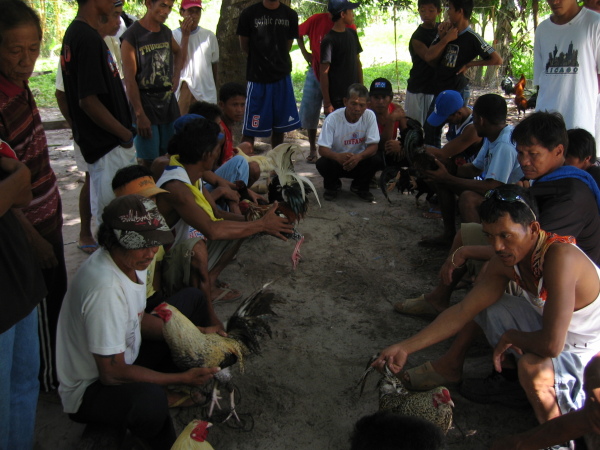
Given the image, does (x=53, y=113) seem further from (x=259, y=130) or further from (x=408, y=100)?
(x=408, y=100)

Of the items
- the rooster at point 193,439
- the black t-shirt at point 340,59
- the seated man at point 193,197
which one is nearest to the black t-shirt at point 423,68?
the black t-shirt at point 340,59

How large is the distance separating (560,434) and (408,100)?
498 centimetres

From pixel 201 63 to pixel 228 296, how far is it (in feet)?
10.4

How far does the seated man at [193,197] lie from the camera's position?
11.2ft

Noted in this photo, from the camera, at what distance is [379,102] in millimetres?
6207

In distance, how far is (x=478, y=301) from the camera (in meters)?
2.81

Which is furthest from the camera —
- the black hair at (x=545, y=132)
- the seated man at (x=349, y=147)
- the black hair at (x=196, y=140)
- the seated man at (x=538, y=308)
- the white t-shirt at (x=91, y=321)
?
the seated man at (x=349, y=147)

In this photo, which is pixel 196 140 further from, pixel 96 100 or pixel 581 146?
pixel 581 146

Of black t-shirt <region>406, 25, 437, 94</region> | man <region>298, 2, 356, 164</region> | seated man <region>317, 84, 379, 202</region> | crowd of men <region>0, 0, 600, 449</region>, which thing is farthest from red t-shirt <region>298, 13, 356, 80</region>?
seated man <region>317, 84, 379, 202</region>

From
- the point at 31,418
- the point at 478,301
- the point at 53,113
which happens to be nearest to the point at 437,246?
the point at 478,301

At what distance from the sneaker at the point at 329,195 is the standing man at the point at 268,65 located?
101cm

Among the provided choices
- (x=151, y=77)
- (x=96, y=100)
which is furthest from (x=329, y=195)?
(x=96, y=100)

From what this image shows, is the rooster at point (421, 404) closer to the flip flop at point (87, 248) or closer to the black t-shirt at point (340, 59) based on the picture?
the flip flop at point (87, 248)

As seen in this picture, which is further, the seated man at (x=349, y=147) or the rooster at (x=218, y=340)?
the seated man at (x=349, y=147)
